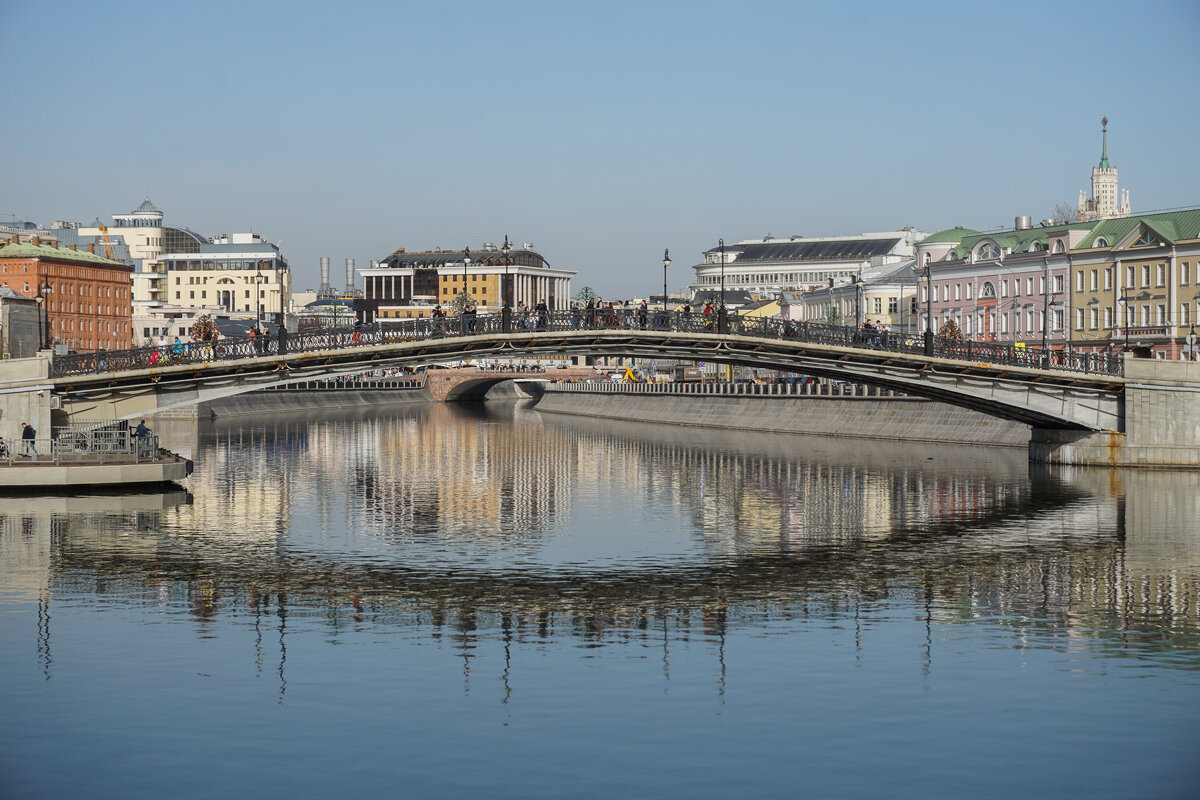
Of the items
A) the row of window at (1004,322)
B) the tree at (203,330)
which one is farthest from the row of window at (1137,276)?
→ the tree at (203,330)

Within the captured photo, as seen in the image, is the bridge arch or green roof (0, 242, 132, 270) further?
green roof (0, 242, 132, 270)

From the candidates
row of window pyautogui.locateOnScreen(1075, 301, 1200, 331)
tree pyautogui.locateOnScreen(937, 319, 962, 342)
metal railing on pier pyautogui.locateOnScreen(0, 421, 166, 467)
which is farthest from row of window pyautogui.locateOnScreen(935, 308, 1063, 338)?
metal railing on pier pyautogui.locateOnScreen(0, 421, 166, 467)

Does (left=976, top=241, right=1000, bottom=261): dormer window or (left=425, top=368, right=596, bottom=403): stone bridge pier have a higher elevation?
(left=976, top=241, right=1000, bottom=261): dormer window

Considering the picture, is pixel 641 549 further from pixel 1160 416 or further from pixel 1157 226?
pixel 1157 226

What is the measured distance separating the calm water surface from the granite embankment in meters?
28.3

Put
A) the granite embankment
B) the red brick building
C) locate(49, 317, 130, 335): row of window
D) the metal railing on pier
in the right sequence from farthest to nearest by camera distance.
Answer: locate(49, 317, 130, 335): row of window
the red brick building
the granite embankment
the metal railing on pier

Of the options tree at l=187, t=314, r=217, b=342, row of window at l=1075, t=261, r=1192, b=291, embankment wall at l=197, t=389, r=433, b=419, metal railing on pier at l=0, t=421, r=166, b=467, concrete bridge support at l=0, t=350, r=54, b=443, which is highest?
row of window at l=1075, t=261, r=1192, b=291

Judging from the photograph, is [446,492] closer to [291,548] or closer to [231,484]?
[231,484]

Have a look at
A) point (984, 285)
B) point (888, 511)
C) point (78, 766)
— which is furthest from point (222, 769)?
point (984, 285)

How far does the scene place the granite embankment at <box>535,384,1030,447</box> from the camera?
9000 centimetres

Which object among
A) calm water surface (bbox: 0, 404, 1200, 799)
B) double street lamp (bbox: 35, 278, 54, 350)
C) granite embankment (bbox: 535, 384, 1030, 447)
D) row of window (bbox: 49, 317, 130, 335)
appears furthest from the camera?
row of window (bbox: 49, 317, 130, 335)

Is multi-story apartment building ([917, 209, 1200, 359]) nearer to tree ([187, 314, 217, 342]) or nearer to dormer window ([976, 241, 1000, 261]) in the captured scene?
dormer window ([976, 241, 1000, 261])

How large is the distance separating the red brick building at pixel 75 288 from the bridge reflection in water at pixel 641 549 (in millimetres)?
98559

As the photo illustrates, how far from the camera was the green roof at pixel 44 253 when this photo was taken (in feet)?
549
